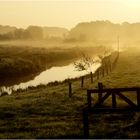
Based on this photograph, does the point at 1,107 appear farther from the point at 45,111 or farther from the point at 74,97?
the point at 74,97

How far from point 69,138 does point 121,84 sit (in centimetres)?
2099

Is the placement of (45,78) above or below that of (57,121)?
above

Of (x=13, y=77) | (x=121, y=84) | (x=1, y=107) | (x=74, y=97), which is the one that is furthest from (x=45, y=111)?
(x=13, y=77)

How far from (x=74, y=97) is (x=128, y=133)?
12524mm

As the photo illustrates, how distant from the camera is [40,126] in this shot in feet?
62.7

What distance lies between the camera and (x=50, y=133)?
17516mm

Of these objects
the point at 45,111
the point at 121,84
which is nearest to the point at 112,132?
the point at 45,111

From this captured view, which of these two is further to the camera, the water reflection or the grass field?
the water reflection

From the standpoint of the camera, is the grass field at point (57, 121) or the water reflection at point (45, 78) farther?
the water reflection at point (45, 78)

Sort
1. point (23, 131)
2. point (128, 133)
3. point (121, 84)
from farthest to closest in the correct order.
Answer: point (121, 84) → point (23, 131) → point (128, 133)

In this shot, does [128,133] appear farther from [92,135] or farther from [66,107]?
[66,107]

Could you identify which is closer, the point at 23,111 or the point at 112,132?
the point at 112,132

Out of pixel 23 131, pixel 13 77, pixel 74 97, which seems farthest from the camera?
pixel 13 77

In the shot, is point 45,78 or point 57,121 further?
point 45,78
